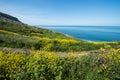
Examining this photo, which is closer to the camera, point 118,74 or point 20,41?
point 118,74

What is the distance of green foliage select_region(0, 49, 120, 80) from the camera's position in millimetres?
7874

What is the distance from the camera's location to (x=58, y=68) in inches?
320

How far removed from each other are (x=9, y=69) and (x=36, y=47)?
48.8 feet

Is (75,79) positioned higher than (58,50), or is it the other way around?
(75,79)

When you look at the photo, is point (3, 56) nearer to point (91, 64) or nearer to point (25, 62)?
point (25, 62)

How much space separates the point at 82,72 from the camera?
26.7ft

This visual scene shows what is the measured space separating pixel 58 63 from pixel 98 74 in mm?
1603

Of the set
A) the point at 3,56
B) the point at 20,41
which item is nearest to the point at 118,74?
the point at 3,56

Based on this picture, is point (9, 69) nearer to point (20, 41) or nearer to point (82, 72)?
point (82, 72)

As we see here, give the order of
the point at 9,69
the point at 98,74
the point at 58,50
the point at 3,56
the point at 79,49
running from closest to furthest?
1. the point at 98,74
2. the point at 9,69
3. the point at 3,56
4. the point at 58,50
5. the point at 79,49

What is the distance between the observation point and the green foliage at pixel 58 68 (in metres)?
7.87

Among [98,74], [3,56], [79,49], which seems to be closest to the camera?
[98,74]

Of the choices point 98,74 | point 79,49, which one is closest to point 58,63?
point 98,74

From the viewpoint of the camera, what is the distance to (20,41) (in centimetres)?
2369
